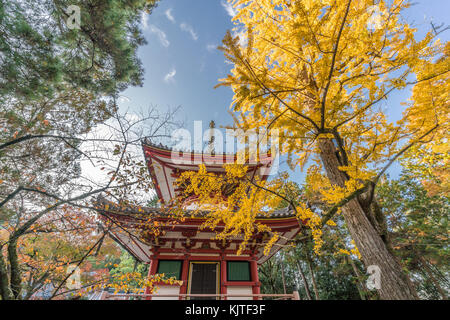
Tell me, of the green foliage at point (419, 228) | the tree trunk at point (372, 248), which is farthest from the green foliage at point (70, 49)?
the green foliage at point (419, 228)

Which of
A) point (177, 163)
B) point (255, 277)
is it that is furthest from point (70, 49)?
point (255, 277)

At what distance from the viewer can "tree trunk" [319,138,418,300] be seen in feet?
7.61

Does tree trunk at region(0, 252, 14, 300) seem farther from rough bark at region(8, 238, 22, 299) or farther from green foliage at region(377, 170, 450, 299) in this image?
green foliage at region(377, 170, 450, 299)

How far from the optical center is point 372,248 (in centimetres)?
263

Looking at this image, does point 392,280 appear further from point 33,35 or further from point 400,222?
point 400,222

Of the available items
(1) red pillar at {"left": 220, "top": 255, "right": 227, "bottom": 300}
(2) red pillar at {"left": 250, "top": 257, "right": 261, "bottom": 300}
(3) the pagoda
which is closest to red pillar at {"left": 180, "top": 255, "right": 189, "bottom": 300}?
(3) the pagoda

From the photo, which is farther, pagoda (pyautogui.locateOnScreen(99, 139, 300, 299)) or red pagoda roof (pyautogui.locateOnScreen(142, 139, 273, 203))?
red pagoda roof (pyautogui.locateOnScreen(142, 139, 273, 203))

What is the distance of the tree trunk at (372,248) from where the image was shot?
2320 millimetres

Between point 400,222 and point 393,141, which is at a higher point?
point 400,222

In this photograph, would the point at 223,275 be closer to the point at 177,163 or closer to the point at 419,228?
the point at 177,163

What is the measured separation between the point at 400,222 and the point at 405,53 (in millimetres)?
13533

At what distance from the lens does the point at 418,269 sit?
11859 mm

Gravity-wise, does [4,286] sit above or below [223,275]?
below
